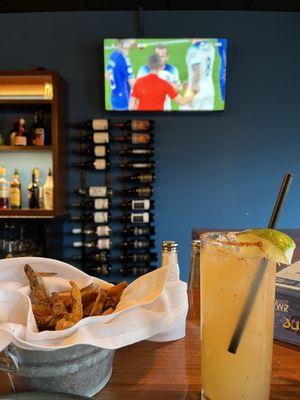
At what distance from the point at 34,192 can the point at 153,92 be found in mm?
1344

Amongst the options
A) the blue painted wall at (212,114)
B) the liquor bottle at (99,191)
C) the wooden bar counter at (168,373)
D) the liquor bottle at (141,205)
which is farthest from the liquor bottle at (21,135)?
the wooden bar counter at (168,373)

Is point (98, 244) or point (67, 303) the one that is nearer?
point (67, 303)

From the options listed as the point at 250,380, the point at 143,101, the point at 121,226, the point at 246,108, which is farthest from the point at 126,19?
the point at 250,380

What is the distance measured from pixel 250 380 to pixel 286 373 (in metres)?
0.16

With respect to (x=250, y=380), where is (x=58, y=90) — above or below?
above

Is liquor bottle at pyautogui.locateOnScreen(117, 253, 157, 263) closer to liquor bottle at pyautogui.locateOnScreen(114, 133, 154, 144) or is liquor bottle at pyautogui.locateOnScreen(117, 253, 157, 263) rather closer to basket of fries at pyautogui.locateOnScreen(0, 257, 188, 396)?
liquor bottle at pyautogui.locateOnScreen(114, 133, 154, 144)

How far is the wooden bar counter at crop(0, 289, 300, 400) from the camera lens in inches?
22.8

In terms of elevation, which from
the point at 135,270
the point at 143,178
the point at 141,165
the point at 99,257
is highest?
the point at 141,165

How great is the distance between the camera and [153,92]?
2.97 metres

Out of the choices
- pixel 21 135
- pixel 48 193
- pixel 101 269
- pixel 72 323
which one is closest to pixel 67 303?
pixel 72 323

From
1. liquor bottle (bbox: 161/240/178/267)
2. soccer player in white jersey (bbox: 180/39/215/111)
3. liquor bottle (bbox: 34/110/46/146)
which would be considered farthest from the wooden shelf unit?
liquor bottle (bbox: 161/240/178/267)

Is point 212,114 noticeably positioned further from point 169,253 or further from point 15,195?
point 169,253

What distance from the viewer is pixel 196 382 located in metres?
0.62

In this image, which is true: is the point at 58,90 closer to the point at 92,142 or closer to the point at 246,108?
the point at 92,142
